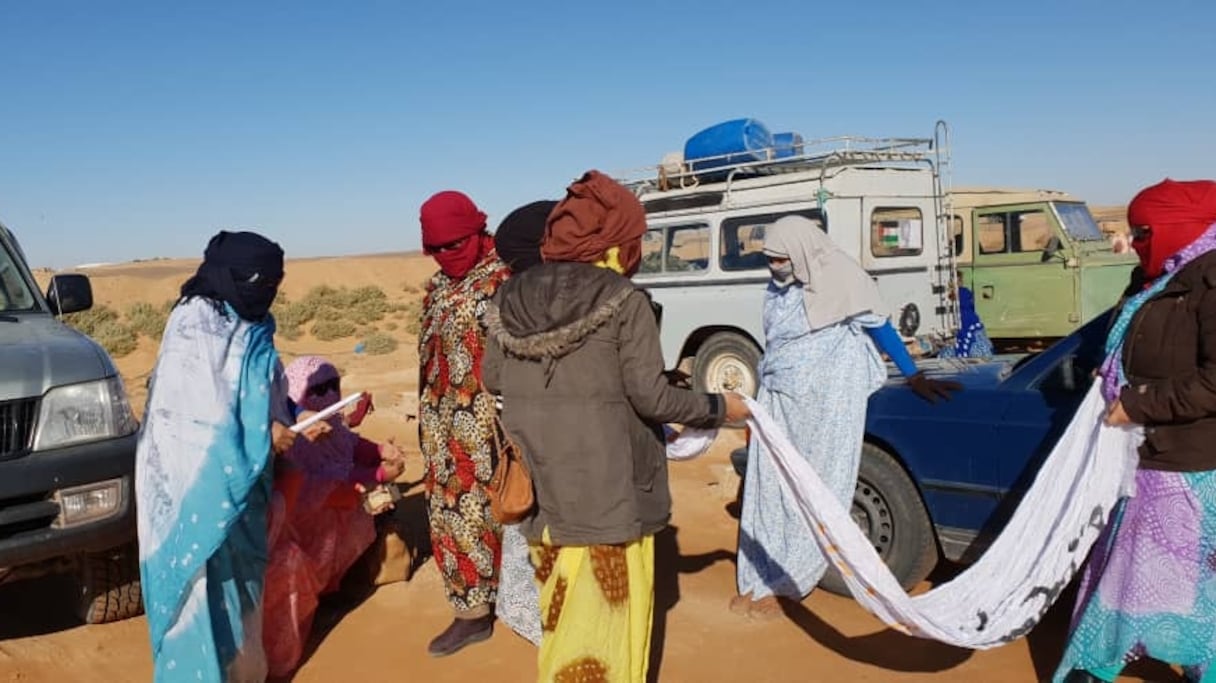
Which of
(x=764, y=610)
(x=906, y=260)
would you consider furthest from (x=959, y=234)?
(x=764, y=610)

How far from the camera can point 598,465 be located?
283cm

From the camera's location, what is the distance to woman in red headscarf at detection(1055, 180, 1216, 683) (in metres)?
3.00

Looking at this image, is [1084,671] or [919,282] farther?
[919,282]

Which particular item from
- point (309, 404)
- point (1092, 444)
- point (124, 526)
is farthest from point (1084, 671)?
point (124, 526)

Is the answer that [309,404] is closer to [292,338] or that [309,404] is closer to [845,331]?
[845,331]

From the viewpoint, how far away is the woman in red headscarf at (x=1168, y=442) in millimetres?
3002

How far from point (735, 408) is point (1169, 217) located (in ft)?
5.25

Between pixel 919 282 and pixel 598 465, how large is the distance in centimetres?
835

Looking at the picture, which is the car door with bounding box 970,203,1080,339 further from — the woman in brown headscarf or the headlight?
the headlight

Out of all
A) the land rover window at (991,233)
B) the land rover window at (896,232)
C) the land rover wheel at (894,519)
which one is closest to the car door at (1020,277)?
the land rover window at (991,233)

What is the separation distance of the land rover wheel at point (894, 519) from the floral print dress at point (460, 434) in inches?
70.1

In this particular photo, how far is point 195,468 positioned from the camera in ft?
11.2

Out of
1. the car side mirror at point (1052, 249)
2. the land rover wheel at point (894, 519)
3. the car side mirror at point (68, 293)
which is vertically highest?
the car side mirror at point (68, 293)

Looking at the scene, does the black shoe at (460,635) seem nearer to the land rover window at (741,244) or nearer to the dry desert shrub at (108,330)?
the land rover window at (741,244)
